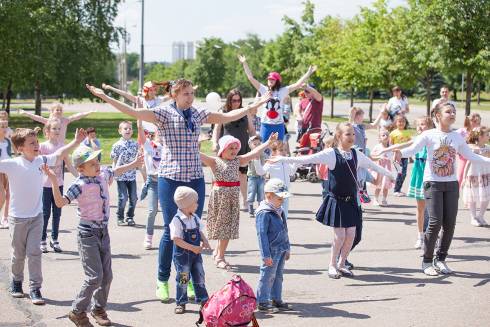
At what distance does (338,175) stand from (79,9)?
1507 inches

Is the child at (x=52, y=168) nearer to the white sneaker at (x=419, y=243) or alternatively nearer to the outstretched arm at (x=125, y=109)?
the outstretched arm at (x=125, y=109)

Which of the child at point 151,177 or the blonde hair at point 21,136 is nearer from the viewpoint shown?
the blonde hair at point 21,136

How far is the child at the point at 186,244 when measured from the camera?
7.06m

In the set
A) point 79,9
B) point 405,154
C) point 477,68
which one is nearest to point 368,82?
point 477,68

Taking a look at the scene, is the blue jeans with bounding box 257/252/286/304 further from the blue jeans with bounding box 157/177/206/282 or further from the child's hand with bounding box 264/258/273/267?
the blue jeans with bounding box 157/177/206/282

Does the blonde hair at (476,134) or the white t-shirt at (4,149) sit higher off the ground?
the blonde hair at (476,134)

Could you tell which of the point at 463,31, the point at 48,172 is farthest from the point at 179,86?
the point at 463,31

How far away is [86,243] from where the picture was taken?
6.78m

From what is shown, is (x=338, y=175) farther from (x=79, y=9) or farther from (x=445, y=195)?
(x=79, y=9)

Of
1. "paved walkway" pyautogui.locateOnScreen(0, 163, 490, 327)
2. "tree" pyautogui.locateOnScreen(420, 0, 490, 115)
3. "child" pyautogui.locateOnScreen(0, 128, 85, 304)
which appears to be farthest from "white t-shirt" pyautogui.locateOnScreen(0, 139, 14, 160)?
"tree" pyautogui.locateOnScreen(420, 0, 490, 115)

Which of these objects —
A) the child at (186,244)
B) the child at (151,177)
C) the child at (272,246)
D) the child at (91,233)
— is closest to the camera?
the child at (91,233)

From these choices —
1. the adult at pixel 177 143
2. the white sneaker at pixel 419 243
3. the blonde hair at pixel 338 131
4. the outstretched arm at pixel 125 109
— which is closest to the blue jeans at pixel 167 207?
the adult at pixel 177 143

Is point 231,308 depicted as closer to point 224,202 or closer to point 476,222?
point 224,202

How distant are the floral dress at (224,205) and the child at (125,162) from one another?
291cm
